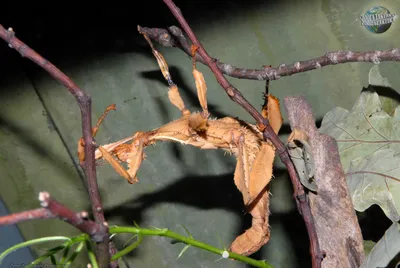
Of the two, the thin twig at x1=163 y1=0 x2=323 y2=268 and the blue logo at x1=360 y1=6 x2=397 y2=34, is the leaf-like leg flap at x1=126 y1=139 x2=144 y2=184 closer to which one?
the thin twig at x1=163 y1=0 x2=323 y2=268

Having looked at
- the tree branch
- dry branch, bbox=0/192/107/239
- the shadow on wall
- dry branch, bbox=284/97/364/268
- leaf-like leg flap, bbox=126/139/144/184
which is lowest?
the shadow on wall

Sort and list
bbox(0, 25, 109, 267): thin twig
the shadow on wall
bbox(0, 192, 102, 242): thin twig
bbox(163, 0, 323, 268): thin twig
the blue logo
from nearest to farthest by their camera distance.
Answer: bbox(0, 192, 102, 242): thin twig, bbox(0, 25, 109, 267): thin twig, bbox(163, 0, 323, 268): thin twig, the blue logo, the shadow on wall

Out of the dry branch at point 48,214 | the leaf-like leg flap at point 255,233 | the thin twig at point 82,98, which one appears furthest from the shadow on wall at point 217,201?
the dry branch at point 48,214

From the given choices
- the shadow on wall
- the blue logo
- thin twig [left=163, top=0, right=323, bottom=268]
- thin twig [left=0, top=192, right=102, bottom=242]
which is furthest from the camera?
the shadow on wall

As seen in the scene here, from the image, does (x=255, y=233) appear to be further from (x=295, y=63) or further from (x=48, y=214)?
(x=48, y=214)

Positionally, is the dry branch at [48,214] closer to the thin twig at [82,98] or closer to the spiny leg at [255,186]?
the thin twig at [82,98]

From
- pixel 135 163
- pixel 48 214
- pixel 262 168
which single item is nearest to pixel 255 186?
pixel 262 168

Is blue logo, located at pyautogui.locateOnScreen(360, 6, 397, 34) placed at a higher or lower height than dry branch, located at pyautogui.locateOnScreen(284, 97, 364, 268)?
higher

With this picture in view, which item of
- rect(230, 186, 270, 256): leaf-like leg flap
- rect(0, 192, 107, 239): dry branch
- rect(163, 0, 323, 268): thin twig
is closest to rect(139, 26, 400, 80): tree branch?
rect(163, 0, 323, 268): thin twig
